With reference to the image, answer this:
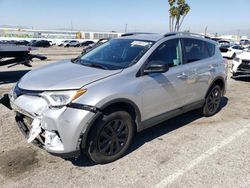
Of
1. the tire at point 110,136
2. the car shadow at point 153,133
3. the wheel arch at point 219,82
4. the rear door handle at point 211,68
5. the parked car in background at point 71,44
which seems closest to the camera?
the tire at point 110,136

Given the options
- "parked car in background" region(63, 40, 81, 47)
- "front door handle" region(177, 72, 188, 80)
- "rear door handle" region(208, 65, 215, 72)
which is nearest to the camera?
"front door handle" region(177, 72, 188, 80)

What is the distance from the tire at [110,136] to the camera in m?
3.28

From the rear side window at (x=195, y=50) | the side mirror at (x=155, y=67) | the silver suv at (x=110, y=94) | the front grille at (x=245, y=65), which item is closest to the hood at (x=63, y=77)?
the silver suv at (x=110, y=94)

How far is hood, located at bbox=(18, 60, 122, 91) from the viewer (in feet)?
10.6

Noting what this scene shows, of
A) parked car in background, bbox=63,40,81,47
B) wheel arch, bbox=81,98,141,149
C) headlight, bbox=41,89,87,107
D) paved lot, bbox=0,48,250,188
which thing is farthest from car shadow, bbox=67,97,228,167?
parked car in background, bbox=63,40,81,47

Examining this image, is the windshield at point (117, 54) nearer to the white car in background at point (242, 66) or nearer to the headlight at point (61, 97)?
the headlight at point (61, 97)

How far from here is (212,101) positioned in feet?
18.3

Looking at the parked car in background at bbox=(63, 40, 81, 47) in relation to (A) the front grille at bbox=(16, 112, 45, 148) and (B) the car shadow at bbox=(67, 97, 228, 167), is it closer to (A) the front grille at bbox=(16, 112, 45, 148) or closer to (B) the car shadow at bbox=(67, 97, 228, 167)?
(B) the car shadow at bbox=(67, 97, 228, 167)

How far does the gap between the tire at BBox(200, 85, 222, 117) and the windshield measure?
6.74ft

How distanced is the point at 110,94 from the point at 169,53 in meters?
1.55

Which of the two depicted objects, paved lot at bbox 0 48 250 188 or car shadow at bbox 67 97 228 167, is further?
car shadow at bbox 67 97 228 167

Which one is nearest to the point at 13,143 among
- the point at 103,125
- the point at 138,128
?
the point at 103,125

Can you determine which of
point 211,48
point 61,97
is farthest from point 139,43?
point 211,48

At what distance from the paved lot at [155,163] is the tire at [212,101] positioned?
1.66ft
